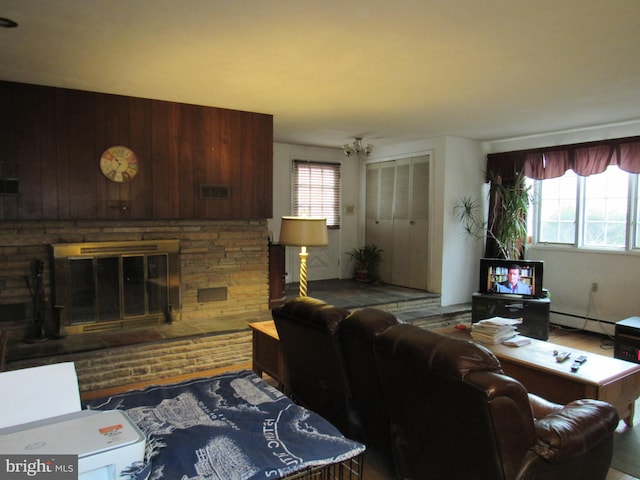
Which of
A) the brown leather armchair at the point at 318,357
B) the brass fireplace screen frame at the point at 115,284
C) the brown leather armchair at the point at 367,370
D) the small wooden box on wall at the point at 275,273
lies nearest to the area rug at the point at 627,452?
the brown leather armchair at the point at 367,370

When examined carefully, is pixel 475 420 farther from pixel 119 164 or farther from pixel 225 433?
pixel 119 164

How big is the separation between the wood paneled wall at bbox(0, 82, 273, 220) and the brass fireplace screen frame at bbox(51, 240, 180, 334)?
319mm

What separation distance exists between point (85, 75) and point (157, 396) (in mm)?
2883

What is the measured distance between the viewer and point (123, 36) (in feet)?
8.71

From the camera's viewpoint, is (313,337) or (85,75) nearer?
(313,337)

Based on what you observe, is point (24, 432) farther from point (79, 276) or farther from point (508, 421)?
point (79, 276)

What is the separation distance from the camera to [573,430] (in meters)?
1.67

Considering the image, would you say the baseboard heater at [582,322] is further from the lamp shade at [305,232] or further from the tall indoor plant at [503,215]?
the lamp shade at [305,232]

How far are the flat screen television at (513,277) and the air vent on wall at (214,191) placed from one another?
3093 mm

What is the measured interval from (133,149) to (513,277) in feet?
14.0

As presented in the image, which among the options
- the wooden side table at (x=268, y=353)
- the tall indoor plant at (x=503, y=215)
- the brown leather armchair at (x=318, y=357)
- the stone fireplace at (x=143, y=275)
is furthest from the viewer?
the tall indoor plant at (x=503, y=215)

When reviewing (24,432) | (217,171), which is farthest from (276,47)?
(24,432)

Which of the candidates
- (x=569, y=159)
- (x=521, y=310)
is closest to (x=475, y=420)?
(x=521, y=310)

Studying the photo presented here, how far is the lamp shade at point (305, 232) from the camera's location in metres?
3.43
